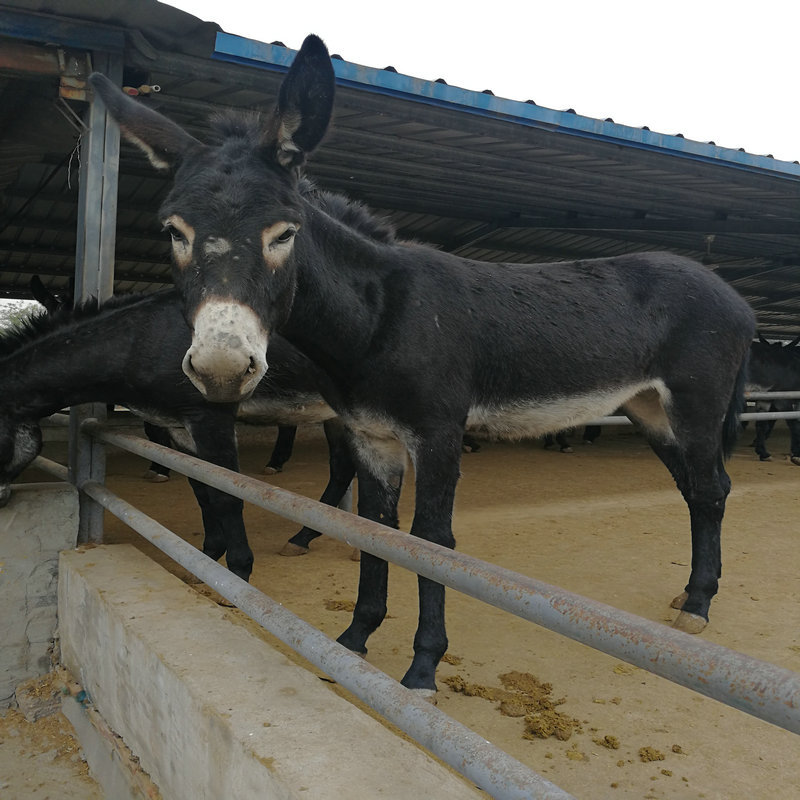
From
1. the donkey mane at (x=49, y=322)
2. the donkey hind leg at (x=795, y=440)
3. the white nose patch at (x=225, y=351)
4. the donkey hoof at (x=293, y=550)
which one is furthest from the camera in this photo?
the donkey hind leg at (x=795, y=440)

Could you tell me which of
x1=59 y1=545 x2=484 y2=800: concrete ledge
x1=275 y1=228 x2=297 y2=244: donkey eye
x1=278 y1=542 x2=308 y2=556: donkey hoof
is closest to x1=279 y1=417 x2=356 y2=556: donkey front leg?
x1=278 y1=542 x2=308 y2=556: donkey hoof

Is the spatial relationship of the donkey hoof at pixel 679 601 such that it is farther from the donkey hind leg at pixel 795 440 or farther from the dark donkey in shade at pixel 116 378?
the donkey hind leg at pixel 795 440

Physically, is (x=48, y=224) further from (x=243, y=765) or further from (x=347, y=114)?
(x=243, y=765)

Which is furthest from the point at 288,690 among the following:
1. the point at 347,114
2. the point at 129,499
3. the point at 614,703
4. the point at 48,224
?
the point at 48,224

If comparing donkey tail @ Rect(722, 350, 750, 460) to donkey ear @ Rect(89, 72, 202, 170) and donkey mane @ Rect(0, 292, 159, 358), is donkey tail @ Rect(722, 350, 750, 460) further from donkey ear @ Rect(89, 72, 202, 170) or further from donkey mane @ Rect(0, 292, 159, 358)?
donkey mane @ Rect(0, 292, 159, 358)

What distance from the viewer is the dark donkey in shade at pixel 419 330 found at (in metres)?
2.16

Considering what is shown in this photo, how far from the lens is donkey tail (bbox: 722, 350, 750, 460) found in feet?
13.3

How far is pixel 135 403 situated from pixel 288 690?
244 cm

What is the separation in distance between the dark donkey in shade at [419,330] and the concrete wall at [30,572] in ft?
5.29

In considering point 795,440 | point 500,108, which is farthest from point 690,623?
point 795,440

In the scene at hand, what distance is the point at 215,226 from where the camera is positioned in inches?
83.7

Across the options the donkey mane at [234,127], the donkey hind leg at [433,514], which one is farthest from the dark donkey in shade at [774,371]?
the donkey mane at [234,127]

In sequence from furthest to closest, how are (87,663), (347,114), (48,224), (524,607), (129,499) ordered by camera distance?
(48,224), (129,499), (347,114), (87,663), (524,607)

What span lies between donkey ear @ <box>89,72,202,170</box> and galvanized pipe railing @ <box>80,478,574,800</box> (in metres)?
1.48
